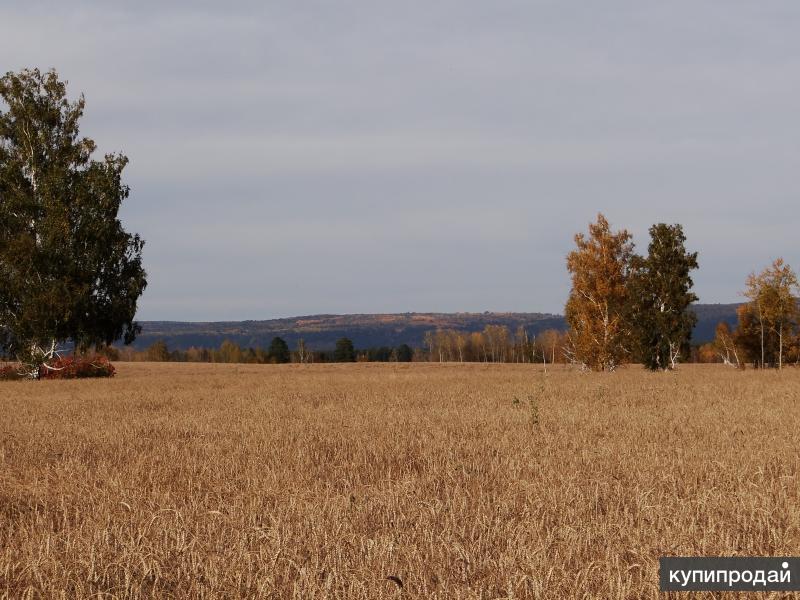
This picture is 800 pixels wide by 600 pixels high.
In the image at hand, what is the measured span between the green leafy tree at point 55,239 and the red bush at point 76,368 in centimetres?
60

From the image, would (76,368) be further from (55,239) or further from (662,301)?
(662,301)

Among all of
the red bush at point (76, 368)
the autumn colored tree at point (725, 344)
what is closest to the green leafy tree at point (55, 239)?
the red bush at point (76, 368)

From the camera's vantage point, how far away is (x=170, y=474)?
9492mm

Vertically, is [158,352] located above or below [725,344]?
below

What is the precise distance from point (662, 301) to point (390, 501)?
49385mm

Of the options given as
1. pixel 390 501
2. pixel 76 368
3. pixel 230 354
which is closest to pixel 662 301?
pixel 76 368

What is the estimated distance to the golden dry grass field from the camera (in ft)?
16.3

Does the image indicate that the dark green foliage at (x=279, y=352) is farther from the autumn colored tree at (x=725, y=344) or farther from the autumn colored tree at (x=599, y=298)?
the autumn colored tree at (x=599, y=298)

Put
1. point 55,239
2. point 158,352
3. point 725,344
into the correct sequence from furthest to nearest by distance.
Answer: point 158,352
point 725,344
point 55,239

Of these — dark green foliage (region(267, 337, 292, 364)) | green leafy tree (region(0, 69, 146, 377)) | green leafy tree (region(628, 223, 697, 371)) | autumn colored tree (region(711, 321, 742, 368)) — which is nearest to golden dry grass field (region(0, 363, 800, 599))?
green leafy tree (region(0, 69, 146, 377))

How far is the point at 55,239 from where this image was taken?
37.2m

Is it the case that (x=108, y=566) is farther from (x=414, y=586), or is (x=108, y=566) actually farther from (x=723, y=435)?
(x=723, y=435)

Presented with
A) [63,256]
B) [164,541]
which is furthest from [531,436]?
[63,256]

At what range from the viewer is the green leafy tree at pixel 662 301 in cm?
5216
